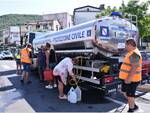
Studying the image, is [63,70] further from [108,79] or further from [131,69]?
[131,69]

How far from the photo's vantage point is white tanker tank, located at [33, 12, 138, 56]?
9.38m

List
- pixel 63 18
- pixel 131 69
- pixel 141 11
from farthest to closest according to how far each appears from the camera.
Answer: pixel 63 18 → pixel 141 11 → pixel 131 69

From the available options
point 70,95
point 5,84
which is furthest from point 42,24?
point 70,95

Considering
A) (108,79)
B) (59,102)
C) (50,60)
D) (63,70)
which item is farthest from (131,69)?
(50,60)

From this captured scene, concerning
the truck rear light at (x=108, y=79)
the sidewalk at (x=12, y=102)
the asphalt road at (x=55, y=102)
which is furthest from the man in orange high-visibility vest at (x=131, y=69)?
the sidewalk at (x=12, y=102)

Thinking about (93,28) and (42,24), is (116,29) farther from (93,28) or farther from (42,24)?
(42,24)

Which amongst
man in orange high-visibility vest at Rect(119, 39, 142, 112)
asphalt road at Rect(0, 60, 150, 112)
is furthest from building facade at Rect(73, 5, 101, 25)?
man in orange high-visibility vest at Rect(119, 39, 142, 112)

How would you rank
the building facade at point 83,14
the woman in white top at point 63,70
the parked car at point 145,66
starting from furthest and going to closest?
1. the building facade at point 83,14
2. the parked car at point 145,66
3. the woman in white top at point 63,70

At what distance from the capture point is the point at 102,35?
30.8ft

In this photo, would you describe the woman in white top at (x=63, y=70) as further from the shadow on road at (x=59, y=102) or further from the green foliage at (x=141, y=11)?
the green foliage at (x=141, y=11)

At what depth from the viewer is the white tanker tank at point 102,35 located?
938 centimetres

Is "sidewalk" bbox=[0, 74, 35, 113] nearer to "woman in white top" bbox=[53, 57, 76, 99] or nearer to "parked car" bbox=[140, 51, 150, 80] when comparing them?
"woman in white top" bbox=[53, 57, 76, 99]

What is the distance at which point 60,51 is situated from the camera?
12.2 m

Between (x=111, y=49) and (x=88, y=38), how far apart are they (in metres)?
0.89
